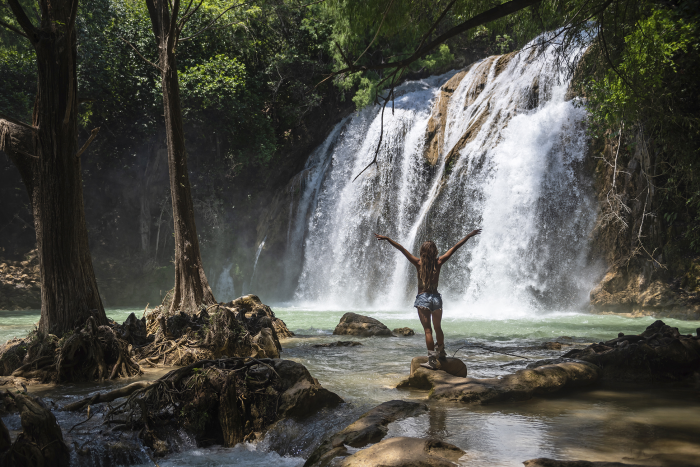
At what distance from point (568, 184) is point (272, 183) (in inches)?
559

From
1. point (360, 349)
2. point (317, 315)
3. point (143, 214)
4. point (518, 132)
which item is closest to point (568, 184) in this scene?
point (518, 132)

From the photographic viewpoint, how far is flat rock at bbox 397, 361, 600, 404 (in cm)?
512

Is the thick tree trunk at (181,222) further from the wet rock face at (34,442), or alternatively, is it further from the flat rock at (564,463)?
the flat rock at (564,463)

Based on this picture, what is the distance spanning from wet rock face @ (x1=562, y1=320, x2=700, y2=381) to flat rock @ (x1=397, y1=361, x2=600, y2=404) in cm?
45

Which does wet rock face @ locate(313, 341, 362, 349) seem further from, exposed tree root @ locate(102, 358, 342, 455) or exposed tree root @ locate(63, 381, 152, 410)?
exposed tree root @ locate(63, 381, 152, 410)

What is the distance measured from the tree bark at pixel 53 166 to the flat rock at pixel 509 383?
4.72 meters

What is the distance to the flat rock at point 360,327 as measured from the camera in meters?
11.2

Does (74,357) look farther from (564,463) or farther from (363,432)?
(564,463)

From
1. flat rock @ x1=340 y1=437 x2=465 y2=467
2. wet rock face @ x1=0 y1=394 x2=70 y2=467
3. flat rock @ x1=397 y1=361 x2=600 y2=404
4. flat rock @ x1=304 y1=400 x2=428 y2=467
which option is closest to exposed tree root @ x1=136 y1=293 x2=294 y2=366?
flat rock @ x1=397 y1=361 x2=600 y2=404

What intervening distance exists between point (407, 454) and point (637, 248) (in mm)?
13025

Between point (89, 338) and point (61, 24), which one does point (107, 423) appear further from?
point (61, 24)

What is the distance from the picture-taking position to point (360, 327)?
11.5m

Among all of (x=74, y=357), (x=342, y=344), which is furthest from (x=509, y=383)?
(x=74, y=357)

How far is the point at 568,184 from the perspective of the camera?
16.2 meters
